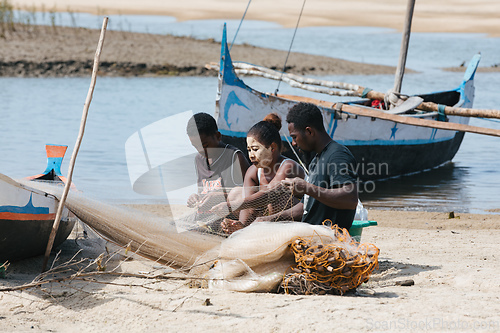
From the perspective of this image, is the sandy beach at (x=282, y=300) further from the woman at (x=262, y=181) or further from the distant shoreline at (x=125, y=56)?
the distant shoreline at (x=125, y=56)

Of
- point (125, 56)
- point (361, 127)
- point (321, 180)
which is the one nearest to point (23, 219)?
point (321, 180)

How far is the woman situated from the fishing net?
0.4 inches

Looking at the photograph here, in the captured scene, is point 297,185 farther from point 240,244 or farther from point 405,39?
point 405,39

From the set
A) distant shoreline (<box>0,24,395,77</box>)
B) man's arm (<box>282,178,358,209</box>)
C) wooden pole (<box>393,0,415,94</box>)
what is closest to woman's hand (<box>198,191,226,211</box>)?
man's arm (<box>282,178,358,209</box>)

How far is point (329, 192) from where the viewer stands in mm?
3734

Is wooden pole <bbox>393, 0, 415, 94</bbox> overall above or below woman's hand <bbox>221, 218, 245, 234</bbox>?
above

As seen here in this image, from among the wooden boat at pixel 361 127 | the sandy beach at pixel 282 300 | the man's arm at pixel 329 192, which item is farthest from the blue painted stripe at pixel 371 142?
the man's arm at pixel 329 192

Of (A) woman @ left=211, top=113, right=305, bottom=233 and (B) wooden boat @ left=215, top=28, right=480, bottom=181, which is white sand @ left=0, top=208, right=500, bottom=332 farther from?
(B) wooden boat @ left=215, top=28, right=480, bottom=181

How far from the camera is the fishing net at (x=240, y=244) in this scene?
3.65m

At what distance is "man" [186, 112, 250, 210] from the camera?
468cm

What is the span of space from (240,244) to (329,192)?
67cm

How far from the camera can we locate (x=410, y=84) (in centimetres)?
3128

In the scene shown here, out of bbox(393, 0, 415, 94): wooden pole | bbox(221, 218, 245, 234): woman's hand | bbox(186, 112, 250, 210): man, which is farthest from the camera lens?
bbox(393, 0, 415, 94): wooden pole

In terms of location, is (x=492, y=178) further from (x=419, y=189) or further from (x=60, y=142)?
(x=60, y=142)
